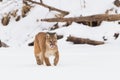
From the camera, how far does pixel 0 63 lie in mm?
10328

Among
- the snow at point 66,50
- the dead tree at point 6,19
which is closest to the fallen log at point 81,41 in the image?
the snow at point 66,50

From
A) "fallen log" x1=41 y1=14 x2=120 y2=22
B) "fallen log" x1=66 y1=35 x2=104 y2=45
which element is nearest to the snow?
"fallen log" x1=66 y1=35 x2=104 y2=45

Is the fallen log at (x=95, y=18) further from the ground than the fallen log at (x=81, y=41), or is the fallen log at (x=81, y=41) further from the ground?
the fallen log at (x=95, y=18)

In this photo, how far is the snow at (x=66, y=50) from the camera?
789 cm

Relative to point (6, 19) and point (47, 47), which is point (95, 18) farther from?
point (6, 19)

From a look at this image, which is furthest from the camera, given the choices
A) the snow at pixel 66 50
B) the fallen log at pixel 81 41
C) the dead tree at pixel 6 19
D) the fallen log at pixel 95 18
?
the dead tree at pixel 6 19

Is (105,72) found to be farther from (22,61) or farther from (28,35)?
(28,35)

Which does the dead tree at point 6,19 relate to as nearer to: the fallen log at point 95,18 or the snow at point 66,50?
the snow at point 66,50

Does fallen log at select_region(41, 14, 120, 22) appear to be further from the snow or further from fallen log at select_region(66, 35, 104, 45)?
fallen log at select_region(66, 35, 104, 45)

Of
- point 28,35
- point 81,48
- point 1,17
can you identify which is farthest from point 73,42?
point 1,17

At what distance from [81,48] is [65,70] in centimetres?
538

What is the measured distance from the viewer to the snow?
311 inches

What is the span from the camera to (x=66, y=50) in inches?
531

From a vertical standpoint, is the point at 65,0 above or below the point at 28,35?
above
